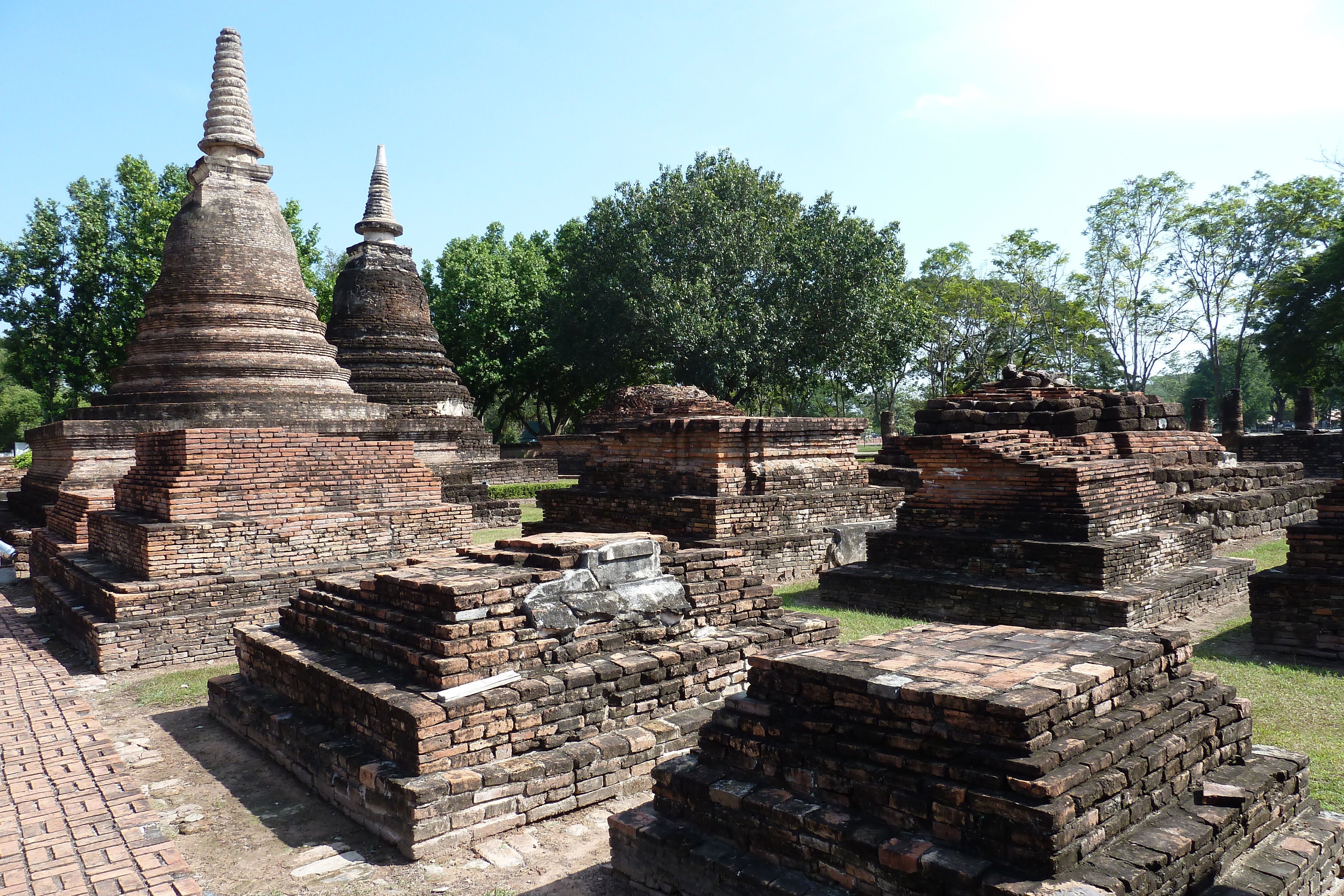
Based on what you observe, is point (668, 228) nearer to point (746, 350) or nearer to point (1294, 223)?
point (746, 350)

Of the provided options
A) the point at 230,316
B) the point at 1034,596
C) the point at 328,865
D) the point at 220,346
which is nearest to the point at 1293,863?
the point at 328,865

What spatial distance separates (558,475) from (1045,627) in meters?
16.0

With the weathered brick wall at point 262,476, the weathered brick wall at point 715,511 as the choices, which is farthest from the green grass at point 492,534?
the weathered brick wall at point 262,476

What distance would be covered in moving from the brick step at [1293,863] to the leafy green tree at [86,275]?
27077mm

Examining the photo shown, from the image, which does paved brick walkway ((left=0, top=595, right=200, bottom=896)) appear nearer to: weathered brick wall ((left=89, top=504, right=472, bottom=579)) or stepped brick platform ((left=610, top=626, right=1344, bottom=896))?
weathered brick wall ((left=89, top=504, right=472, bottom=579))

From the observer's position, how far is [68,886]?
3.50 meters

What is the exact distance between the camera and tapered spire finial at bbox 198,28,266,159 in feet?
41.7

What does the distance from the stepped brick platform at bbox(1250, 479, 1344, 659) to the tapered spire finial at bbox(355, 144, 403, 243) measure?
681 inches

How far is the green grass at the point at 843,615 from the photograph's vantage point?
Result: 700 centimetres

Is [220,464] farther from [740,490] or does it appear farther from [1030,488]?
[1030,488]

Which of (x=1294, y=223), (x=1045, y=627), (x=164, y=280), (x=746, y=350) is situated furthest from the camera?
(x=1294, y=223)

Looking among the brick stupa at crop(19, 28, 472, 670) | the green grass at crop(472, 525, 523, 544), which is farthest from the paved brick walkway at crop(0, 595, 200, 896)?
the green grass at crop(472, 525, 523, 544)

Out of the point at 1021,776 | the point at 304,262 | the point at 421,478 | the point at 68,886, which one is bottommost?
the point at 68,886

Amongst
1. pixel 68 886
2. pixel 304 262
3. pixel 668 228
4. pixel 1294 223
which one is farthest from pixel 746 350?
pixel 68 886
